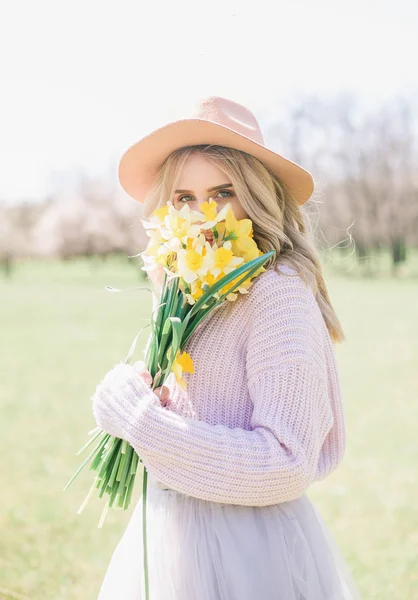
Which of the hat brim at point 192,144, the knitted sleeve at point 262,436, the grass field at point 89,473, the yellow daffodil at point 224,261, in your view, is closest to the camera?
the knitted sleeve at point 262,436

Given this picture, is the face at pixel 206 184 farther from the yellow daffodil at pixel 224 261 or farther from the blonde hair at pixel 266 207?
the yellow daffodil at pixel 224 261

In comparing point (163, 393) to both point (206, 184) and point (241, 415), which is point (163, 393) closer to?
point (241, 415)

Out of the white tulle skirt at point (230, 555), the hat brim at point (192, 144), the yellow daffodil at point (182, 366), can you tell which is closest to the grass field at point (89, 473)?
the hat brim at point (192, 144)

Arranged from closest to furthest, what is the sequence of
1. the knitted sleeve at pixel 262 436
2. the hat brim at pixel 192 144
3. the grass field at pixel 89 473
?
the knitted sleeve at pixel 262 436, the hat brim at pixel 192 144, the grass field at pixel 89 473

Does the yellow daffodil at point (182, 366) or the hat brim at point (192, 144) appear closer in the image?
the yellow daffodil at point (182, 366)

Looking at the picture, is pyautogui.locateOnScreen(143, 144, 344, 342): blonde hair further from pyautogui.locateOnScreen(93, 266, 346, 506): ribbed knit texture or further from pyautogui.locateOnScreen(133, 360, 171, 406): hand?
pyautogui.locateOnScreen(133, 360, 171, 406): hand

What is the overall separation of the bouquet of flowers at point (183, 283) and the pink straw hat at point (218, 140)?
21 centimetres

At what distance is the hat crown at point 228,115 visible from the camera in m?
2.05

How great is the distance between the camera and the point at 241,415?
6.18 ft

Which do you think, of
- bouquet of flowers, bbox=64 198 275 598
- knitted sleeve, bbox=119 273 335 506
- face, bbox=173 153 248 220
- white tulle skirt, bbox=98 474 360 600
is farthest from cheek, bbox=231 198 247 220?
white tulle skirt, bbox=98 474 360 600

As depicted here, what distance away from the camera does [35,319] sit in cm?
1719

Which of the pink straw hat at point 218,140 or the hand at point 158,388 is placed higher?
the pink straw hat at point 218,140

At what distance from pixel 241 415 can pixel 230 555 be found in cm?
34

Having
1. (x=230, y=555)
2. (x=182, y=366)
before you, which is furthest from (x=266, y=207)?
(x=230, y=555)
